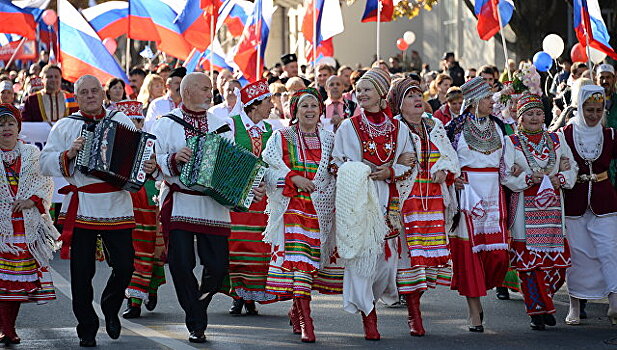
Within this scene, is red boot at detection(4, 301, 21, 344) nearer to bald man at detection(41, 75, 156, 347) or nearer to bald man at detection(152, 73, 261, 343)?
bald man at detection(41, 75, 156, 347)

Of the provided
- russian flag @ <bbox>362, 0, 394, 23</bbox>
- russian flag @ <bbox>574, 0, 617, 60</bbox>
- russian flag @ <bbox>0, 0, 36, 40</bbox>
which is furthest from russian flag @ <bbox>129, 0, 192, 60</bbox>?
russian flag @ <bbox>574, 0, 617, 60</bbox>

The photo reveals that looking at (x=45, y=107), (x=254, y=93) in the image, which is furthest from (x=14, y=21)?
(x=254, y=93)

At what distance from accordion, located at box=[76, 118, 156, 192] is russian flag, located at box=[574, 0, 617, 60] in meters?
6.87

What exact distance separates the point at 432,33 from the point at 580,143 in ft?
85.9

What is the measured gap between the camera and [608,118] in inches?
432

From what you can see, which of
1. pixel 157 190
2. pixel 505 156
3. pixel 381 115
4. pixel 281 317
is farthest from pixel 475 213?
pixel 157 190

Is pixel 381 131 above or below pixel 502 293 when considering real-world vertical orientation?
above

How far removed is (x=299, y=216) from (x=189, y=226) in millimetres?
815

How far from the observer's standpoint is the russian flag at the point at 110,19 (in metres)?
19.8

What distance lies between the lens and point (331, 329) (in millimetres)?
9305

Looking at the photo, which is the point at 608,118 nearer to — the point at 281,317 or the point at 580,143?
the point at 580,143

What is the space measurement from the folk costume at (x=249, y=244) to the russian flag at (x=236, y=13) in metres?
9.03

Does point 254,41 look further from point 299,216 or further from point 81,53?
point 299,216

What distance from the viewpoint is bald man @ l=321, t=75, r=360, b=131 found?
13.4 meters
